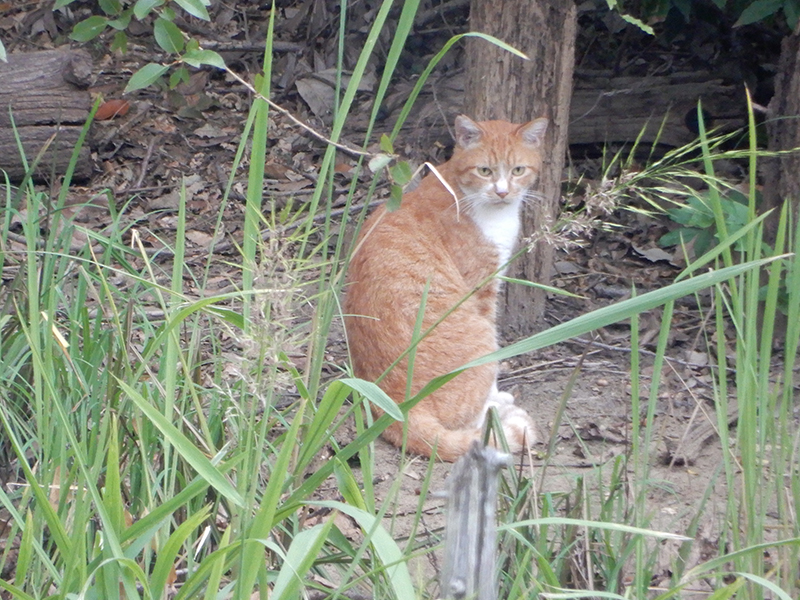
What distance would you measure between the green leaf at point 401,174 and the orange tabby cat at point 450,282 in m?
1.14

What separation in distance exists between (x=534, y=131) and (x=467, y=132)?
272 mm

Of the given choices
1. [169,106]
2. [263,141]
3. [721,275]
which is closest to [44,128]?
[169,106]

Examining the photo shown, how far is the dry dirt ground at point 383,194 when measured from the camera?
8.85 ft

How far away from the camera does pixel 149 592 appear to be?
4.15 feet

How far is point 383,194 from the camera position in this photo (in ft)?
15.8

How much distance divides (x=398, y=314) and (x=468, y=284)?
1.56 feet

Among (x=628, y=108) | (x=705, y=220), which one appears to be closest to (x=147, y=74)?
(x=705, y=220)

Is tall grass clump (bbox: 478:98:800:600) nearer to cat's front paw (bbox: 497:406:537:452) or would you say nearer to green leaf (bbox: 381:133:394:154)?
green leaf (bbox: 381:133:394:154)

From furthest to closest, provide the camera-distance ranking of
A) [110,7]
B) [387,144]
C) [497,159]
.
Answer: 1. [497,159]
2. [110,7]
3. [387,144]

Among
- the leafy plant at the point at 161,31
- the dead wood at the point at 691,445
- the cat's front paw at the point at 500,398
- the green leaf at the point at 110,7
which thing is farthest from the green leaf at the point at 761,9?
the green leaf at the point at 110,7

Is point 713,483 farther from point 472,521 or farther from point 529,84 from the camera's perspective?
point 529,84

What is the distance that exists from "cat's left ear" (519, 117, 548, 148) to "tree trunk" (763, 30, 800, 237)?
820mm

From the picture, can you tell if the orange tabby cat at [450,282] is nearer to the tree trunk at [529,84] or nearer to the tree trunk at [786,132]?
the tree trunk at [529,84]

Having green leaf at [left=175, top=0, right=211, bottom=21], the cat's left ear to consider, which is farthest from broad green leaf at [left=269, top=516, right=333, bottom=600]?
the cat's left ear
